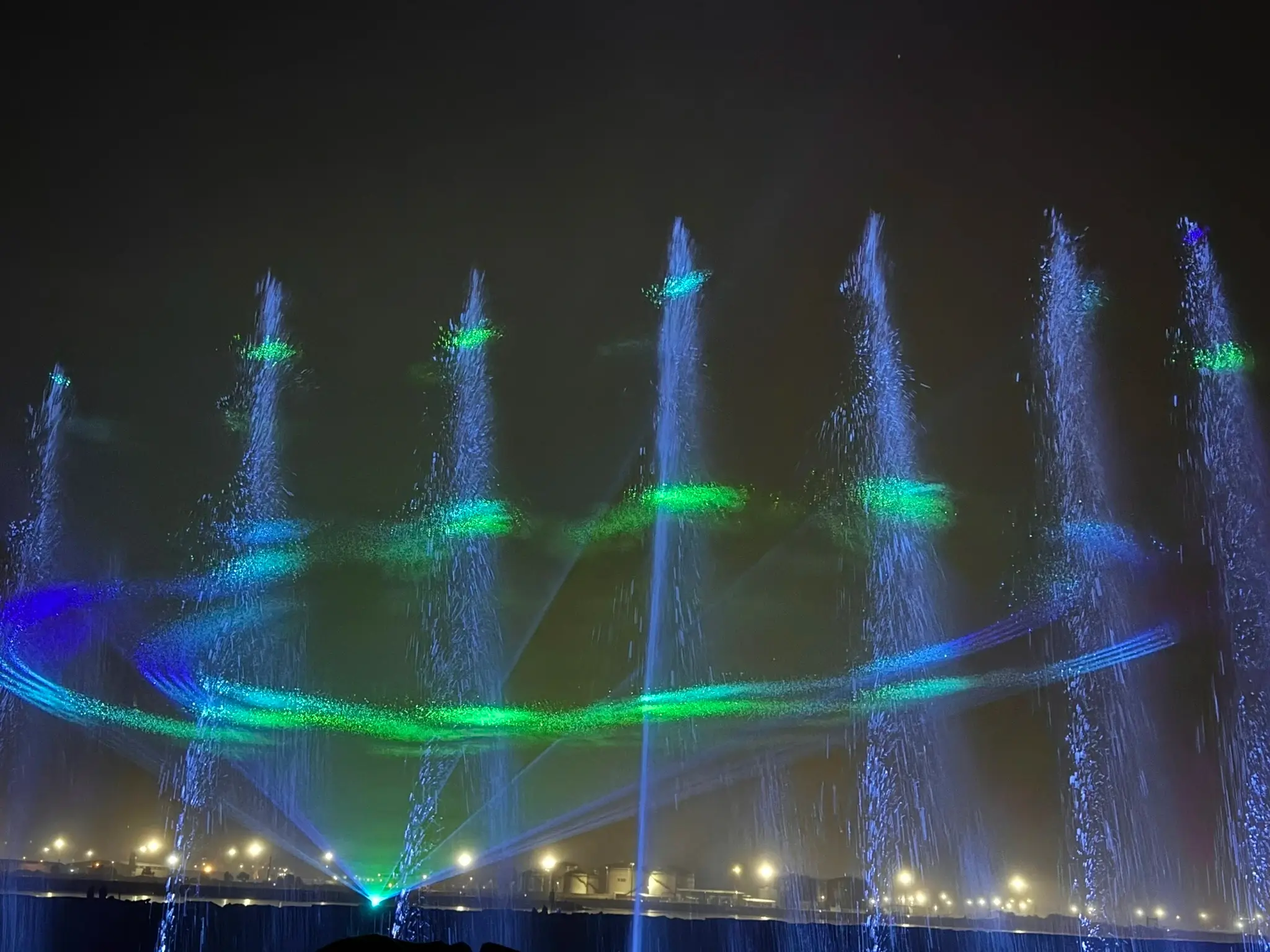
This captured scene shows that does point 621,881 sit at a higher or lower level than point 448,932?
lower

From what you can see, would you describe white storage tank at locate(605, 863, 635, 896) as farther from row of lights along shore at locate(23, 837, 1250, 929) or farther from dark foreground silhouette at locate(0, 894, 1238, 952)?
dark foreground silhouette at locate(0, 894, 1238, 952)

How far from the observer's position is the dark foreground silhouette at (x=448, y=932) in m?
19.5

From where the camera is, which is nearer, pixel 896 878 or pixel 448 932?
pixel 448 932

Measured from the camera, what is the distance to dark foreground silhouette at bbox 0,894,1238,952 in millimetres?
19500

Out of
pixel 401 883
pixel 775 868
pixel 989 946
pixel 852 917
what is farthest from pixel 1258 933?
pixel 775 868

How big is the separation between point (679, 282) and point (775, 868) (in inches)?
2090

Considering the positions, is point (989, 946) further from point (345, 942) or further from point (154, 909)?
point (345, 942)

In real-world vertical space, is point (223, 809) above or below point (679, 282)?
below

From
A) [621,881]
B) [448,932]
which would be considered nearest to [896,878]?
[621,881]

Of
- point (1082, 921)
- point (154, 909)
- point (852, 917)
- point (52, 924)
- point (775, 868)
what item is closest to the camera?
point (52, 924)

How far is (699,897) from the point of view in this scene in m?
60.7

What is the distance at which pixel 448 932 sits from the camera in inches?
1164

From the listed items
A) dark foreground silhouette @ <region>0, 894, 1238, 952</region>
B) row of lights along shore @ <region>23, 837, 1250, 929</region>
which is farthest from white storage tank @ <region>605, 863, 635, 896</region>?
dark foreground silhouette @ <region>0, 894, 1238, 952</region>

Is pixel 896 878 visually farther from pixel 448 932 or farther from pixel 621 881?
pixel 448 932
